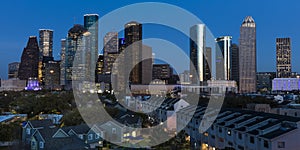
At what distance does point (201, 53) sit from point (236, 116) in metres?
74.4

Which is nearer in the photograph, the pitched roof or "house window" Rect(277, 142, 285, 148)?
"house window" Rect(277, 142, 285, 148)

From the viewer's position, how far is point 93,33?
89.5 m

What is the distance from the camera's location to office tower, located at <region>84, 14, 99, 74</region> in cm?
8031

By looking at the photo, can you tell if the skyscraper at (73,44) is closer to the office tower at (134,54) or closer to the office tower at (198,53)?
the office tower at (134,54)

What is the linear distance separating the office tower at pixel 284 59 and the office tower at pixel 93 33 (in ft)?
180

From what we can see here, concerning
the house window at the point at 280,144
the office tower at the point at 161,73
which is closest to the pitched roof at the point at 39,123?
the house window at the point at 280,144

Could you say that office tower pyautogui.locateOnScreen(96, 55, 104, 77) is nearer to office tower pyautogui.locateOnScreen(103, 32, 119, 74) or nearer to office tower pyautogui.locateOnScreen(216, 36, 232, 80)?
office tower pyautogui.locateOnScreen(103, 32, 119, 74)

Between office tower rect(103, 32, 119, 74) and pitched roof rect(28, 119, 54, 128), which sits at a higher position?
office tower rect(103, 32, 119, 74)

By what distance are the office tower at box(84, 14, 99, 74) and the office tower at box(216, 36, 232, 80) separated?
35.4 metres

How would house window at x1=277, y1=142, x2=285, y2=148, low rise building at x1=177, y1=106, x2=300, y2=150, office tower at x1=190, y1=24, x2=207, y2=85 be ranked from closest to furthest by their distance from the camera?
house window at x1=277, y1=142, x2=285, y2=148, low rise building at x1=177, y1=106, x2=300, y2=150, office tower at x1=190, y1=24, x2=207, y2=85

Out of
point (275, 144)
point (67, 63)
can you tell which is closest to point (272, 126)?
point (275, 144)

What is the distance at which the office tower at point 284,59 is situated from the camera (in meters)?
87.4

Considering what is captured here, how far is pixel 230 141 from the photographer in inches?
367

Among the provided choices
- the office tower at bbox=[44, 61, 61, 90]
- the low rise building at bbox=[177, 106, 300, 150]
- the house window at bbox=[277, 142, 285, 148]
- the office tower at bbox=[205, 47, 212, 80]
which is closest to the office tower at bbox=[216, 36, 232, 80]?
the office tower at bbox=[205, 47, 212, 80]
